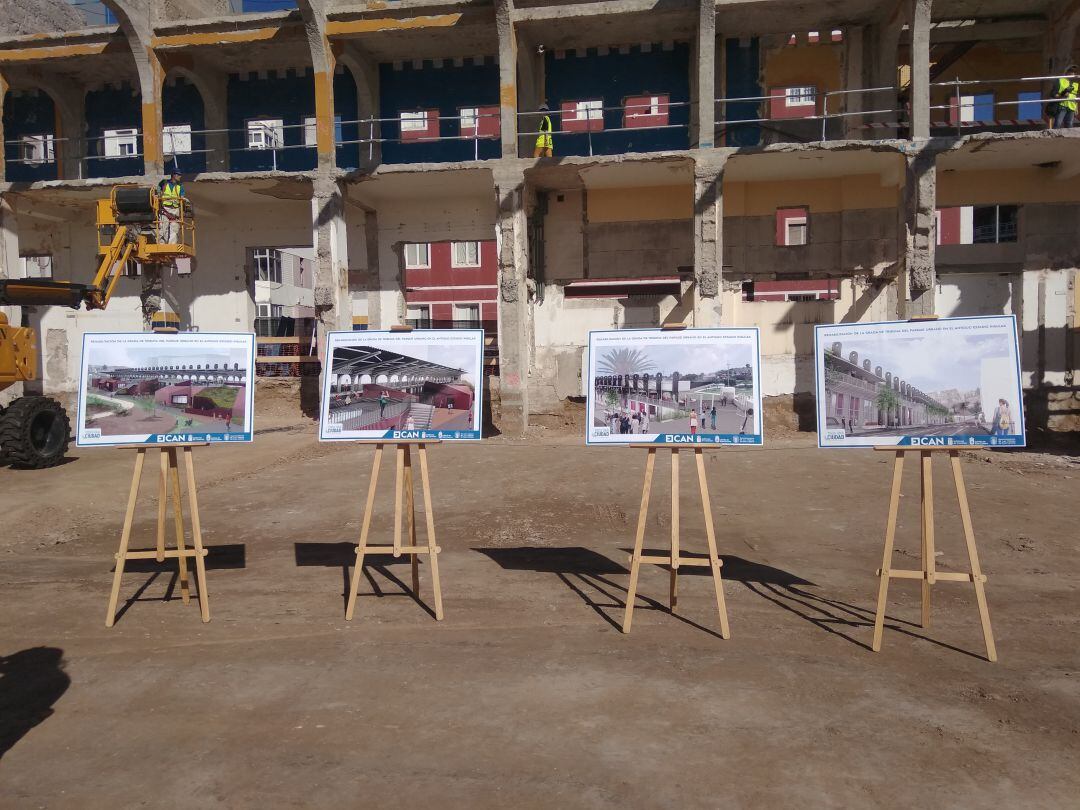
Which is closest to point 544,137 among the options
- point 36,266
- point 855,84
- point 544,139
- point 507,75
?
point 544,139

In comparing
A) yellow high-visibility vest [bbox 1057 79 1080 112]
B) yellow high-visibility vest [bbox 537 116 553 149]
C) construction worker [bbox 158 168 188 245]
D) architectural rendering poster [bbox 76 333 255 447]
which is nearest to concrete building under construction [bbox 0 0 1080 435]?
yellow high-visibility vest [bbox 1057 79 1080 112]

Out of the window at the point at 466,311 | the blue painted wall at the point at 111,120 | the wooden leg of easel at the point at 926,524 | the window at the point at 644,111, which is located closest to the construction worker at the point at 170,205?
the blue painted wall at the point at 111,120

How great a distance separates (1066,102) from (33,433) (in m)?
20.0

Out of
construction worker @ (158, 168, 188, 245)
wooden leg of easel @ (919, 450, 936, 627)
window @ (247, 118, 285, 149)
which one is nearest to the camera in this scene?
wooden leg of easel @ (919, 450, 936, 627)

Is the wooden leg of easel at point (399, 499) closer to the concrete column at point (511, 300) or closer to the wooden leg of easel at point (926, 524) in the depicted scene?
the wooden leg of easel at point (926, 524)

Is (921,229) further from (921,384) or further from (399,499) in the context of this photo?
(399,499)

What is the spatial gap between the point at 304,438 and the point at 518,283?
5.50 metres

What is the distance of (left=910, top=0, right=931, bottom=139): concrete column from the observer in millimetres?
15953

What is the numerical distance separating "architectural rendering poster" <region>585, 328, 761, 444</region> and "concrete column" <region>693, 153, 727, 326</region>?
34.9ft

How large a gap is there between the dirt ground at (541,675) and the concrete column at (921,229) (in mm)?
7455

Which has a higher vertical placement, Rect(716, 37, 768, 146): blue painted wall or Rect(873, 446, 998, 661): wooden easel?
Rect(716, 37, 768, 146): blue painted wall

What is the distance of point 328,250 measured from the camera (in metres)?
18.2

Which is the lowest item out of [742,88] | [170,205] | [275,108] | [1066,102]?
[170,205]

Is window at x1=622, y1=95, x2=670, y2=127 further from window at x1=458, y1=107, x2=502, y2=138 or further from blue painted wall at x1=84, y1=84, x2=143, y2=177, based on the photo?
blue painted wall at x1=84, y1=84, x2=143, y2=177
